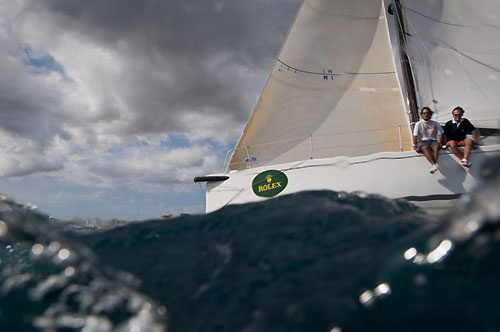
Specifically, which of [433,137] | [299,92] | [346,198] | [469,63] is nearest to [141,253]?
[346,198]

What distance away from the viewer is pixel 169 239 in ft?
9.68

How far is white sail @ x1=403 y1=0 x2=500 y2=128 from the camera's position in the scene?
8508 millimetres

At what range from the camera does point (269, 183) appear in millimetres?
8055

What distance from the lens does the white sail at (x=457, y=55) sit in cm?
851

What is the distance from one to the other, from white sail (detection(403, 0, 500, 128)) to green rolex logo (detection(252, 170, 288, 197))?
4355 mm

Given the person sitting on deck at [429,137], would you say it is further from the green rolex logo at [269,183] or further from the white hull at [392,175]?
the green rolex logo at [269,183]

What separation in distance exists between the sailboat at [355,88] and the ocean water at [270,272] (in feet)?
16.7

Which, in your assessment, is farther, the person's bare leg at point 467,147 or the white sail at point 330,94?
the white sail at point 330,94

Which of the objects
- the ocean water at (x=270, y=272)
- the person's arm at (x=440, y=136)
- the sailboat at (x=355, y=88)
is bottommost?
the ocean water at (x=270, y=272)

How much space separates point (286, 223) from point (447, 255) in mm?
1330

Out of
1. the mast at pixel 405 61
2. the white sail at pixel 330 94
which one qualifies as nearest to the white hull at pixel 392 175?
the white sail at pixel 330 94

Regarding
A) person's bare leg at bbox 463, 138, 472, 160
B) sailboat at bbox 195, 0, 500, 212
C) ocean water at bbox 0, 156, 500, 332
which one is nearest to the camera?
ocean water at bbox 0, 156, 500, 332

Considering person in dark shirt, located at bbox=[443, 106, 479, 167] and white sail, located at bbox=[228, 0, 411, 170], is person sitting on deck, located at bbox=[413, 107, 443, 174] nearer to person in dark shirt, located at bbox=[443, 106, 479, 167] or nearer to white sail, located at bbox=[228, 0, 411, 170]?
person in dark shirt, located at bbox=[443, 106, 479, 167]

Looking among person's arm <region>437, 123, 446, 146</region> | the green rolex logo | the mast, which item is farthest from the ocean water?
the mast
